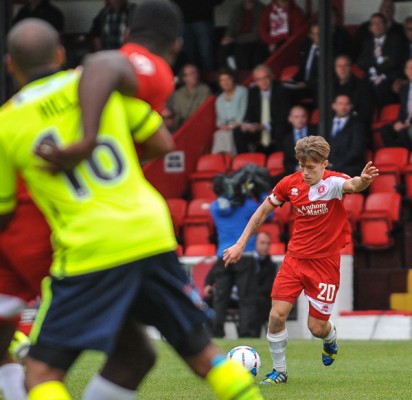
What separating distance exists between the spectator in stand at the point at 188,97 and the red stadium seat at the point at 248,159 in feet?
4.75

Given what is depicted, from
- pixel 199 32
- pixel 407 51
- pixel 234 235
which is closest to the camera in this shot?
pixel 234 235

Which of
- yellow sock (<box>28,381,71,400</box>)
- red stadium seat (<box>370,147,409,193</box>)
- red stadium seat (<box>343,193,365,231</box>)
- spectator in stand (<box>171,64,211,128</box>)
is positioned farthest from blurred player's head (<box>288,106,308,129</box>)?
yellow sock (<box>28,381,71,400</box>)

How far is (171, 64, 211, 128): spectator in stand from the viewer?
61.5 feet

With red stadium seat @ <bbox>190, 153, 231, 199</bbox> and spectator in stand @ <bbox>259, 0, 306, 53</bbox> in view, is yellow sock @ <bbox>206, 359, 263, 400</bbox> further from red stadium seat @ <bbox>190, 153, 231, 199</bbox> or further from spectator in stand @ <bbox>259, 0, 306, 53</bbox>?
spectator in stand @ <bbox>259, 0, 306, 53</bbox>

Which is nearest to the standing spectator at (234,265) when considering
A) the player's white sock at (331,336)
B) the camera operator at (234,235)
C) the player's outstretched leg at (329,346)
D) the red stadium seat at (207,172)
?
the camera operator at (234,235)

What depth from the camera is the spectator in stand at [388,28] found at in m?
17.7

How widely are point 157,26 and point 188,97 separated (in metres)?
14.0

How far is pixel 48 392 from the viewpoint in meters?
4.41

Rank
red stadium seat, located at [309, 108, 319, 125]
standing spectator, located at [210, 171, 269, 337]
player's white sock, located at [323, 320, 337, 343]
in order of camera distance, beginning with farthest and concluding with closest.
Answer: red stadium seat, located at [309, 108, 319, 125]
standing spectator, located at [210, 171, 269, 337]
player's white sock, located at [323, 320, 337, 343]

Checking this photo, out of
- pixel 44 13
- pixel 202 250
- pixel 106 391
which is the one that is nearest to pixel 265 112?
pixel 202 250

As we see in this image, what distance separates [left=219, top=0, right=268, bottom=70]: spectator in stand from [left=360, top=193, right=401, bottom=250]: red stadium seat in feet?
14.3

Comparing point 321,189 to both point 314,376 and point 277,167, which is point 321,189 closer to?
point 314,376

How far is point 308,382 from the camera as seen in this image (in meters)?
9.28

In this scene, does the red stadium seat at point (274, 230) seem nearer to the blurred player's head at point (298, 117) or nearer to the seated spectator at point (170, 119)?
the blurred player's head at point (298, 117)
